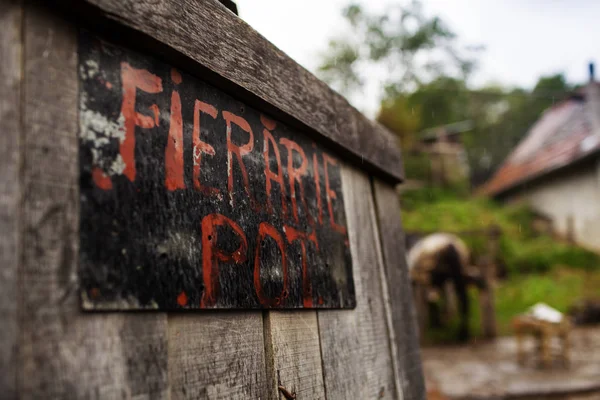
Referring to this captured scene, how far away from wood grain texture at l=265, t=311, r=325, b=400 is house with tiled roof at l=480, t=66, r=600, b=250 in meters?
13.2

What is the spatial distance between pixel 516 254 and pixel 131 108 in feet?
44.5

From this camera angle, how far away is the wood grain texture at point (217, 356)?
2.87 ft

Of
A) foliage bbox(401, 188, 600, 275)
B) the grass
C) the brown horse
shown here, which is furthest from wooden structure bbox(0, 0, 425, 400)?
foliage bbox(401, 188, 600, 275)

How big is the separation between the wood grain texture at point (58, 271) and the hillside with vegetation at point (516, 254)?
8892 mm

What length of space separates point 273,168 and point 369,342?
26.7 inches

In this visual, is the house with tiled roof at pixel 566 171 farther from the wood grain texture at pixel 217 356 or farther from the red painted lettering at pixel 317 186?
the wood grain texture at pixel 217 356

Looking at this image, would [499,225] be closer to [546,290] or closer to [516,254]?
[516,254]

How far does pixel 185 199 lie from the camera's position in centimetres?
94

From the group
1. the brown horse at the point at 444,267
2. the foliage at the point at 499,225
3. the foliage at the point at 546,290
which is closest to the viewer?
the brown horse at the point at 444,267

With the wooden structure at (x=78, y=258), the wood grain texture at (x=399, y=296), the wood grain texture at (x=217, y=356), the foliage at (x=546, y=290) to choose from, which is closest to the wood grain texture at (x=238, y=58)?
the wooden structure at (x=78, y=258)

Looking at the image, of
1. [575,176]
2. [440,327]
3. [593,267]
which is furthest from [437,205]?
[440,327]

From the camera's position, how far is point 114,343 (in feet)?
2.49

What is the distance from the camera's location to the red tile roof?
13.6 meters

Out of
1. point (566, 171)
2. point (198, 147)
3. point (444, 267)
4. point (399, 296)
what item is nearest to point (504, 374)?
point (444, 267)
